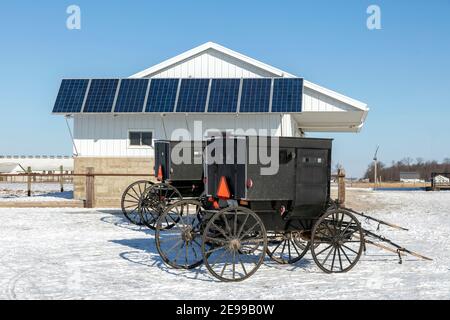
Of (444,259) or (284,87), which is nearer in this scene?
(444,259)

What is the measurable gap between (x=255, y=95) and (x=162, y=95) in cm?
369

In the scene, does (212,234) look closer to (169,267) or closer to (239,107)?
(169,267)

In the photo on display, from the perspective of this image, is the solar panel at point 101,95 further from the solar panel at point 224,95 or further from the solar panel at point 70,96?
the solar panel at point 224,95

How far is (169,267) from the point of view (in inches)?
356

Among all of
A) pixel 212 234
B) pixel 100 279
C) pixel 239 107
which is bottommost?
pixel 100 279

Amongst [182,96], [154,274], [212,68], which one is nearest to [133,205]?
[154,274]

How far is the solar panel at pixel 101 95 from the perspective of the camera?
2183cm

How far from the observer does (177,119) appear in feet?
72.4

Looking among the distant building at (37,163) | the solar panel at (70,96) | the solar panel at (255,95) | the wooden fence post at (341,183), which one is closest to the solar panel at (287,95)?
the solar panel at (255,95)

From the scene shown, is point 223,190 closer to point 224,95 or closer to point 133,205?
point 133,205

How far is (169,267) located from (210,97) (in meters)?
13.2

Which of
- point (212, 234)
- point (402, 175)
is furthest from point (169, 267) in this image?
point (402, 175)

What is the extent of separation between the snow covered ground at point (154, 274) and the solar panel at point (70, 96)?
8.94m

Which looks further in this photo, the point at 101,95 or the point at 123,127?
the point at 123,127
